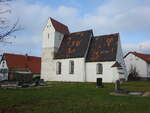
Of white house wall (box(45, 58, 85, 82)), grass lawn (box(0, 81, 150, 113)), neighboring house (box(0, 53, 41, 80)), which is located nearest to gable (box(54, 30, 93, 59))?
white house wall (box(45, 58, 85, 82))

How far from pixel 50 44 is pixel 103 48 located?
12.5m

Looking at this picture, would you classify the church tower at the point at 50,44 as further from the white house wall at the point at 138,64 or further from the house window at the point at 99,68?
the white house wall at the point at 138,64

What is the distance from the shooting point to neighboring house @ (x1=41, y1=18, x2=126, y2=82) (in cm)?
3522

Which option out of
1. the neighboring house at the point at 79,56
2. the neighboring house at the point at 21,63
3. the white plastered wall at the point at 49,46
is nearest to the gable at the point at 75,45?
the neighboring house at the point at 79,56

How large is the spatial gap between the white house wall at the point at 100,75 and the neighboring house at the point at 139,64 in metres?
20.2

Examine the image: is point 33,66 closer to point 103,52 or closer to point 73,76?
point 73,76

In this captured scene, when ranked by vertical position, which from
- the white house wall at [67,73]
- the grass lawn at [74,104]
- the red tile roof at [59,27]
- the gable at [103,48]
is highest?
the red tile roof at [59,27]

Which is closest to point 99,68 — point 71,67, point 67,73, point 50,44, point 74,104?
point 71,67

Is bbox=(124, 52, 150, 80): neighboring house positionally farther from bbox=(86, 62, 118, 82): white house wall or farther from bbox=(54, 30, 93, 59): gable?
bbox=(54, 30, 93, 59): gable

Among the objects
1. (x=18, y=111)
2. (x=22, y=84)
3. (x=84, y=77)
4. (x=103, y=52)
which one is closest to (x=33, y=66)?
(x=84, y=77)

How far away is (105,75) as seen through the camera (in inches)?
1396

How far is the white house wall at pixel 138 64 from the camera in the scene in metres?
53.6

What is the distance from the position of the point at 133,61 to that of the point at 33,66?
94.8 ft

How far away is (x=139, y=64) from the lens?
181 feet
